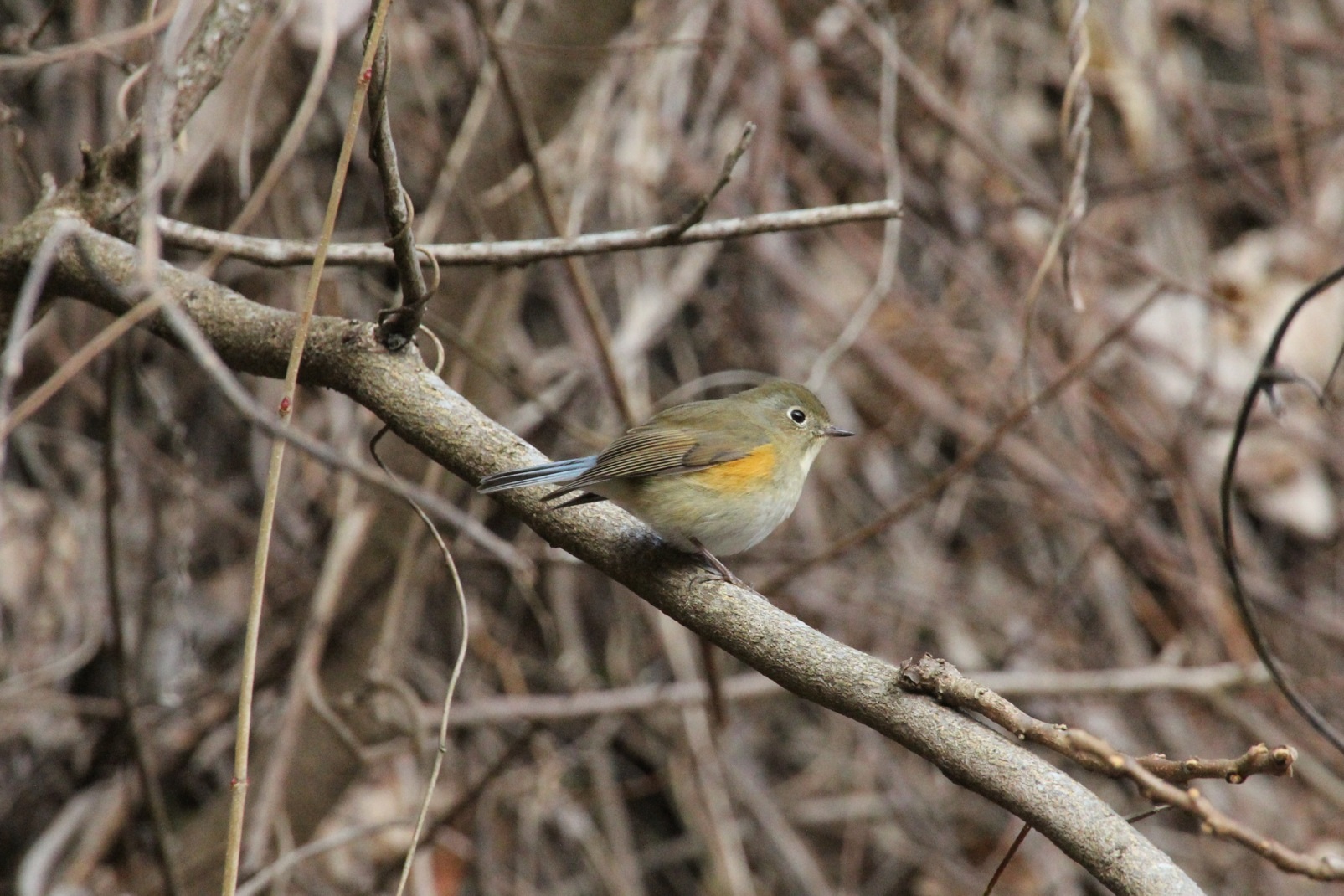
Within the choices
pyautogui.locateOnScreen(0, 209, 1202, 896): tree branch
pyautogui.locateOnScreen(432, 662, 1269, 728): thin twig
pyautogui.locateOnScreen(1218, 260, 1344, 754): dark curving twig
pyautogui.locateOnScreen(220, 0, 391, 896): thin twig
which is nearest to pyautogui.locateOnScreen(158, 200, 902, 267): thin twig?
pyautogui.locateOnScreen(0, 209, 1202, 896): tree branch

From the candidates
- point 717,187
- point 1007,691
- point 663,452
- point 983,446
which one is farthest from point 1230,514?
point 1007,691

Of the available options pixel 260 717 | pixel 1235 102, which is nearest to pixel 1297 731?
pixel 1235 102

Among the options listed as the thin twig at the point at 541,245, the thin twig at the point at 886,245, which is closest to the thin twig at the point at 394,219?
the thin twig at the point at 541,245

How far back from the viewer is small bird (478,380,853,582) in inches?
107

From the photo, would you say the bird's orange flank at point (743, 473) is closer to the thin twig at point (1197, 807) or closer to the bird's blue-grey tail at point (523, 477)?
the bird's blue-grey tail at point (523, 477)

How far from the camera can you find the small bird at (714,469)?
8.95 ft

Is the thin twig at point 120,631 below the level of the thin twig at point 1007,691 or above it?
below

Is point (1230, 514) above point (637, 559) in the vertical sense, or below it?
above

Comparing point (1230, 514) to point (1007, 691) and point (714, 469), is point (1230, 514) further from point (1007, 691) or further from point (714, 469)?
point (1007, 691)

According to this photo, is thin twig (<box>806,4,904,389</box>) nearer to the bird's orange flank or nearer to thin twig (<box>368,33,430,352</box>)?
the bird's orange flank

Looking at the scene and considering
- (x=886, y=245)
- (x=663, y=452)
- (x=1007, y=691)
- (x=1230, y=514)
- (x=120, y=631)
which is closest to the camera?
(x=1230, y=514)

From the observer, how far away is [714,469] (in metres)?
2.97

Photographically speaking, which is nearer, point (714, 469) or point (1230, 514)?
point (1230, 514)

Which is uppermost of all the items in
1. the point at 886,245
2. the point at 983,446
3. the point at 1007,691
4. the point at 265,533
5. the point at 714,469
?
the point at 886,245
